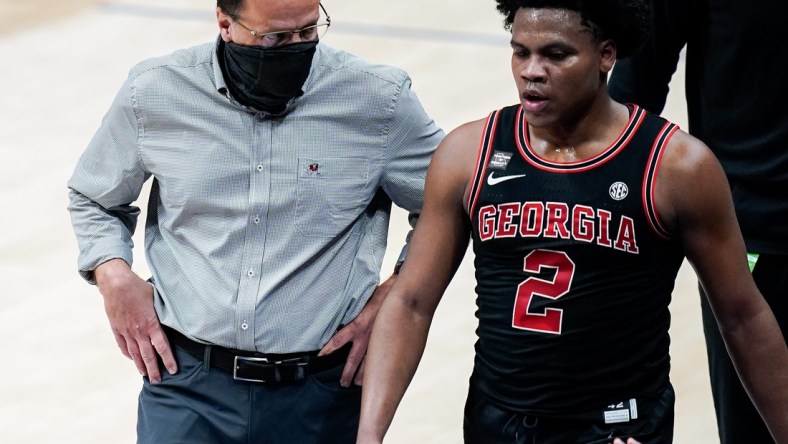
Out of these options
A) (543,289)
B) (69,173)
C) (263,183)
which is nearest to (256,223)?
(263,183)

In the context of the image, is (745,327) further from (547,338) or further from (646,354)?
(547,338)

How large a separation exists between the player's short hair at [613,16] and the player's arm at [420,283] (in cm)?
28

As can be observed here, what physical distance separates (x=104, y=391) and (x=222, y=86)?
2155 mm

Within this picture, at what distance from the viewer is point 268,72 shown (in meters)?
2.87

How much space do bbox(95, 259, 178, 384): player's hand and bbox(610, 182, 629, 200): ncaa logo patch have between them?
1054 mm

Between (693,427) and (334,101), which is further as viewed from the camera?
(693,427)

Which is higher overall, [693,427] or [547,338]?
[547,338]

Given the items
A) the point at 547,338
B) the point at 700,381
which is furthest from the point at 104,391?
the point at 547,338

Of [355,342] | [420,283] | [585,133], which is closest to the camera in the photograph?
[585,133]

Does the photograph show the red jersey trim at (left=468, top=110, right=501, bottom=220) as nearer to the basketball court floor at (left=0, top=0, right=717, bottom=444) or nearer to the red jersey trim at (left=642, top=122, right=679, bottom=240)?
the red jersey trim at (left=642, top=122, right=679, bottom=240)

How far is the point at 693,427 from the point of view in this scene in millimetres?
4504

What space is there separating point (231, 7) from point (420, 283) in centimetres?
70

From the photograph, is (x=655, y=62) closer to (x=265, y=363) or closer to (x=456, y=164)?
(x=456, y=164)

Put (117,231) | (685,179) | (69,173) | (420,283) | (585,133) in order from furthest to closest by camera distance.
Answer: (69,173), (117,231), (420,283), (585,133), (685,179)
